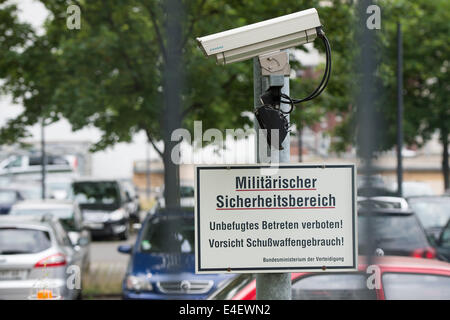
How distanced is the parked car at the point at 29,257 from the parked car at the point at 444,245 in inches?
153

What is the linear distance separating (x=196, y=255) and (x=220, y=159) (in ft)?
2.35

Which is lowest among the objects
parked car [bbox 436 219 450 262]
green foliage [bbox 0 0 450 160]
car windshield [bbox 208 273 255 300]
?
parked car [bbox 436 219 450 262]

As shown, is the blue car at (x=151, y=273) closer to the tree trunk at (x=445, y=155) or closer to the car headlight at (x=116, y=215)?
the car headlight at (x=116, y=215)

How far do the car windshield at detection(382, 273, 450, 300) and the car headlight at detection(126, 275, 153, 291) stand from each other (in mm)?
3601

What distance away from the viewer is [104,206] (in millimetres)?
18438

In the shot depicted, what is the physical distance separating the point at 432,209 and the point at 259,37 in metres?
9.41

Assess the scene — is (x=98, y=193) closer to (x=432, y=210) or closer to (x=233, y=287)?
(x=432, y=210)

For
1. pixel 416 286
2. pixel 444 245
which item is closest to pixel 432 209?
pixel 444 245

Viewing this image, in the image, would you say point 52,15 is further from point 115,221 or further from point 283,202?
point 115,221

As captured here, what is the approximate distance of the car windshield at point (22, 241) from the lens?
7.48 metres

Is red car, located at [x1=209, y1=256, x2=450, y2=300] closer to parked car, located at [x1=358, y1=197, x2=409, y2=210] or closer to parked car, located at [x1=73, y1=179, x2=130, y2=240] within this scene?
parked car, located at [x1=358, y1=197, x2=409, y2=210]

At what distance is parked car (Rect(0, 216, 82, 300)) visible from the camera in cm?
719

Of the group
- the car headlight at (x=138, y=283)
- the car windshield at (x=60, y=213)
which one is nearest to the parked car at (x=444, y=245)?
the car headlight at (x=138, y=283)

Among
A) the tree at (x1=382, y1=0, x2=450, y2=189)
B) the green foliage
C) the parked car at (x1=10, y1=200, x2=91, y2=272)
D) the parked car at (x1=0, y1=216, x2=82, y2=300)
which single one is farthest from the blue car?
the tree at (x1=382, y1=0, x2=450, y2=189)
